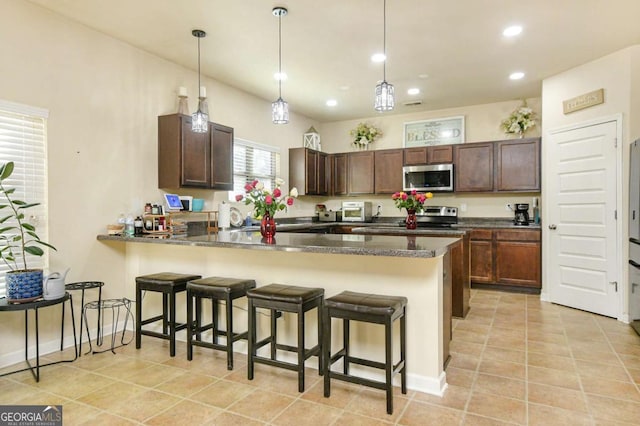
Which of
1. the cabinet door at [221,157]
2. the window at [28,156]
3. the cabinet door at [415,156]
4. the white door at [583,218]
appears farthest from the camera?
the cabinet door at [415,156]

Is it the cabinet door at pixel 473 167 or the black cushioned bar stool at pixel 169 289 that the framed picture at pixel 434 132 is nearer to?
the cabinet door at pixel 473 167

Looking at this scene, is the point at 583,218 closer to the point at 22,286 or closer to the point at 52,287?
the point at 52,287

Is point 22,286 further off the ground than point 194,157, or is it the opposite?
point 194,157

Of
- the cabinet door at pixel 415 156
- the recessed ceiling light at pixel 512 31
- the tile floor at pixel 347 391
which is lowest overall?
the tile floor at pixel 347 391

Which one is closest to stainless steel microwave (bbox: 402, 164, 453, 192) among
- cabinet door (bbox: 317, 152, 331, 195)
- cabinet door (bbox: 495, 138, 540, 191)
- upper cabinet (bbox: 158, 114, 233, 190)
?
cabinet door (bbox: 495, 138, 540, 191)

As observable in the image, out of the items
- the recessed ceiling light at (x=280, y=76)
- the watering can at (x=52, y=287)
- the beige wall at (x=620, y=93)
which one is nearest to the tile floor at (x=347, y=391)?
the watering can at (x=52, y=287)

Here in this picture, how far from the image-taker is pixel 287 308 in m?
2.42

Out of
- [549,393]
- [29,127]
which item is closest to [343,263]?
[549,393]

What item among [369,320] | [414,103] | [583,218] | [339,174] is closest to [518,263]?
[583,218]

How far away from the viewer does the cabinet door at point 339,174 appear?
6816mm

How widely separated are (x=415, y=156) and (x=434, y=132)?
1.90ft

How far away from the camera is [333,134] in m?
7.31

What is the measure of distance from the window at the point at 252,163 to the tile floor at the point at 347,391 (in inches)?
101

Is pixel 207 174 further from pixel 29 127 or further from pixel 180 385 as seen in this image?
pixel 180 385
